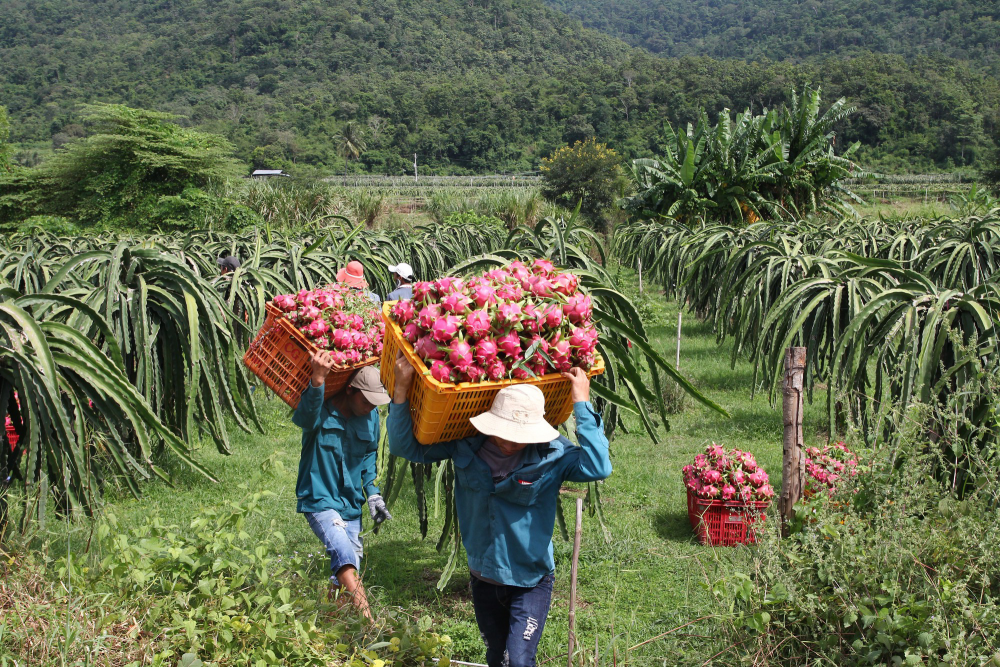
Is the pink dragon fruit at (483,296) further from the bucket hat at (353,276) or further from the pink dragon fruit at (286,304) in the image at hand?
the bucket hat at (353,276)

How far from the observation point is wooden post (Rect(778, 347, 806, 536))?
139 inches

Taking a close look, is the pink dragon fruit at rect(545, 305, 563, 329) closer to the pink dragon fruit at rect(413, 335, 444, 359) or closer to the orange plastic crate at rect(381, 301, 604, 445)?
the orange plastic crate at rect(381, 301, 604, 445)

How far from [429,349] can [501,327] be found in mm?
244

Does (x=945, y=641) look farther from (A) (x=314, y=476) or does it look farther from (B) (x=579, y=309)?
(A) (x=314, y=476)

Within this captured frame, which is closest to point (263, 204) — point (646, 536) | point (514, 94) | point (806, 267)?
point (806, 267)

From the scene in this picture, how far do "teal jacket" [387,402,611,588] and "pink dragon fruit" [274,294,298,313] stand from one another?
47.7 inches

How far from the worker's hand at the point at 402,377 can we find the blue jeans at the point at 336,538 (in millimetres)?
1049

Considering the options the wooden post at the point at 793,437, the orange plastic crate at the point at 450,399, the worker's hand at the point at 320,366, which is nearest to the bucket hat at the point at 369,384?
the worker's hand at the point at 320,366

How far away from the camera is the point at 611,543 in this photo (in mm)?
4777

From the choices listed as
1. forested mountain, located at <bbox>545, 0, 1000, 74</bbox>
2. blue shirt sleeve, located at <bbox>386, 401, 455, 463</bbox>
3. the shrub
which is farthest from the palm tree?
blue shirt sleeve, located at <bbox>386, 401, 455, 463</bbox>

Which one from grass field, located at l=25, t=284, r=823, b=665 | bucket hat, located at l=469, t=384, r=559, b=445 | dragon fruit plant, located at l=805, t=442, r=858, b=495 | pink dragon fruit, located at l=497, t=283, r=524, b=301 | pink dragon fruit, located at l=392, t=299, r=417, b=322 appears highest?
pink dragon fruit, located at l=497, t=283, r=524, b=301

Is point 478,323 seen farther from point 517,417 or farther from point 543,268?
point 543,268

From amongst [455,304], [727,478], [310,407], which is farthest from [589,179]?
[455,304]

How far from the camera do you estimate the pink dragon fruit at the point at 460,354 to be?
2465 mm
